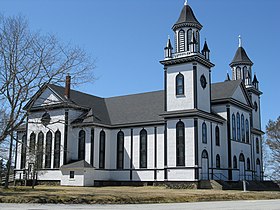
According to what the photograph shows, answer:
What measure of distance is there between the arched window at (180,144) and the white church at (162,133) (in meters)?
0.11

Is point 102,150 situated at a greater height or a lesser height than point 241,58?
lesser

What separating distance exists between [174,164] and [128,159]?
864 cm

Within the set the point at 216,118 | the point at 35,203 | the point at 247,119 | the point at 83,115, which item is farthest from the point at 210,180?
the point at 35,203

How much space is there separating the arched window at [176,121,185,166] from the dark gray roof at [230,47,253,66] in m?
21.5

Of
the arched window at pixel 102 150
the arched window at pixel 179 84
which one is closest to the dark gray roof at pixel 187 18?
the arched window at pixel 179 84

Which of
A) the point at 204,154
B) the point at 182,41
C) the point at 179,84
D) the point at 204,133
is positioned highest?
the point at 182,41

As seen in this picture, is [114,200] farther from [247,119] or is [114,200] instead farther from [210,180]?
[247,119]

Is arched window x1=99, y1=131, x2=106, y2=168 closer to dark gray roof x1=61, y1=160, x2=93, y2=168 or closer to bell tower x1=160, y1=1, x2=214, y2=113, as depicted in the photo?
dark gray roof x1=61, y1=160, x2=93, y2=168

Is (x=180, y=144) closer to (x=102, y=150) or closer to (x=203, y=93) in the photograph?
(x=203, y=93)

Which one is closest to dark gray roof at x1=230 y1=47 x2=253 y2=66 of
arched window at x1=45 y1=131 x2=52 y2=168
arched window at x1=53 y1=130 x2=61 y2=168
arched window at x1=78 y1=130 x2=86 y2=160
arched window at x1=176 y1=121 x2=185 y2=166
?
arched window at x1=176 y1=121 x2=185 y2=166

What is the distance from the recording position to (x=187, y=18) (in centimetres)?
4788

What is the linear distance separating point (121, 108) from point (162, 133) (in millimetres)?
9715

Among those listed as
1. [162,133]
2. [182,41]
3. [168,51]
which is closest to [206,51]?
[182,41]

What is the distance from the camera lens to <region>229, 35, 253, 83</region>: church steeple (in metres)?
62.1
